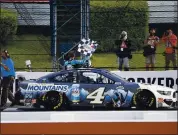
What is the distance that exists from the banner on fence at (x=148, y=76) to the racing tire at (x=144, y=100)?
3.34 ft

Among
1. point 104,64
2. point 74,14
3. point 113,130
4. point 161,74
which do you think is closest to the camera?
point 113,130

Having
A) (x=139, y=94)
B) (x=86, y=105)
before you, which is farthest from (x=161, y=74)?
(x=86, y=105)

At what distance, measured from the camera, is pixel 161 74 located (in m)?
12.6

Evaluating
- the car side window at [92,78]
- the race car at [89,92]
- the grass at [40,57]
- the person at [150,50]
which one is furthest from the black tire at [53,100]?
the person at [150,50]

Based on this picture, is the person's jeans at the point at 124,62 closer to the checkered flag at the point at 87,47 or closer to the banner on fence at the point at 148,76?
the banner on fence at the point at 148,76

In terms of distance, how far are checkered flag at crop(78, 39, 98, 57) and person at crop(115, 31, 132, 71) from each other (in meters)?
0.62

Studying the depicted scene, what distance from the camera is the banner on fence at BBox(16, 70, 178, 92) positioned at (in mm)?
12555

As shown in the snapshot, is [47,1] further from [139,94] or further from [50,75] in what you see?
[139,94]

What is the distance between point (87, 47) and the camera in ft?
42.1

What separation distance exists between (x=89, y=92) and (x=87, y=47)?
1.50m

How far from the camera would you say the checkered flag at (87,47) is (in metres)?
12.8

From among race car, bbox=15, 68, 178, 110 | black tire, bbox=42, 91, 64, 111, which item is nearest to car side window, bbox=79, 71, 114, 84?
race car, bbox=15, 68, 178, 110

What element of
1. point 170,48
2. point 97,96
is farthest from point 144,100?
point 170,48

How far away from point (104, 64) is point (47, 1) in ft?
7.18
